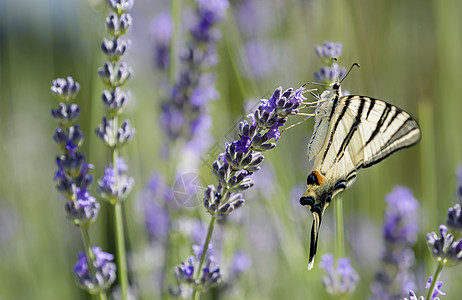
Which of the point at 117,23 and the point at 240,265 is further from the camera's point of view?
the point at 240,265

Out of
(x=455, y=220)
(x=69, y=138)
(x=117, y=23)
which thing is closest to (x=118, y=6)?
(x=117, y=23)

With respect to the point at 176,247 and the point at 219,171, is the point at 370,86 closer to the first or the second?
the point at 176,247

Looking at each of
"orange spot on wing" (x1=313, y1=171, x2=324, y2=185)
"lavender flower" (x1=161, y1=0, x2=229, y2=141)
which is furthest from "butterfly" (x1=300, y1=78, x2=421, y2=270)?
"lavender flower" (x1=161, y1=0, x2=229, y2=141)

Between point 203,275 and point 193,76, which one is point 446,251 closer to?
point 203,275

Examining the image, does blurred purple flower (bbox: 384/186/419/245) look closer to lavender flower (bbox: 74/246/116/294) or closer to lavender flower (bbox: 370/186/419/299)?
lavender flower (bbox: 370/186/419/299)

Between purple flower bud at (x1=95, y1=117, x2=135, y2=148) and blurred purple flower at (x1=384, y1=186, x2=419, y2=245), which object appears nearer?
purple flower bud at (x1=95, y1=117, x2=135, y2=148)

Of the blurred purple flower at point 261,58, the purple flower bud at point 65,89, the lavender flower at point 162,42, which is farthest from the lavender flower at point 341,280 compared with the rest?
the blurred purple flower at point 261,58
